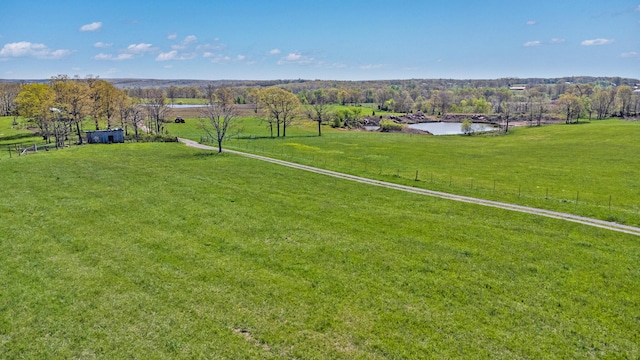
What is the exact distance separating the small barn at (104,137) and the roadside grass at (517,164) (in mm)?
20169

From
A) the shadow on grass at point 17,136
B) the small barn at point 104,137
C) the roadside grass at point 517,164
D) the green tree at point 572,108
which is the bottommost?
the roadside grass at point 517,164

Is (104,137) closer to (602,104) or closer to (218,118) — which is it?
(218,118)

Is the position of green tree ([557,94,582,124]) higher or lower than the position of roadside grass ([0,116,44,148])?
higher

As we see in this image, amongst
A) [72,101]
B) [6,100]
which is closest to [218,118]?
[72,101]

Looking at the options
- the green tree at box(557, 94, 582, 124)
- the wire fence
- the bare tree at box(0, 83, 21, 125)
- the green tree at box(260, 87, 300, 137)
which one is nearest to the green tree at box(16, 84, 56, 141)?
the green tree at box(260, 87, 300, 137)

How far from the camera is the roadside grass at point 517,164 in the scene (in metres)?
39.0

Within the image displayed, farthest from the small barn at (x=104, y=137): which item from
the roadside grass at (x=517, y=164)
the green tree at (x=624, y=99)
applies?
the green tree at (x=624, y=99)

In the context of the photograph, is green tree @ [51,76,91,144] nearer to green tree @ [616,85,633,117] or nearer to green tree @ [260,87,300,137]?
green tree @ [260,87,300,137]

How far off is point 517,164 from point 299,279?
5247cm

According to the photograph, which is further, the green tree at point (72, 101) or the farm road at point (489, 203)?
the green tree at point (72, 101)

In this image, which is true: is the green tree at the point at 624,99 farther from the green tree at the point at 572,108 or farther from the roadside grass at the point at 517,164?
the roadside grass at the point at 517,164

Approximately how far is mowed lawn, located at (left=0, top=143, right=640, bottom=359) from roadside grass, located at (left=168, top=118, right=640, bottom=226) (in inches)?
300

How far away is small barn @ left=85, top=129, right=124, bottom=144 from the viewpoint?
2653 inches

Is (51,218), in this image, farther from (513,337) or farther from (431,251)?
(513,337)
